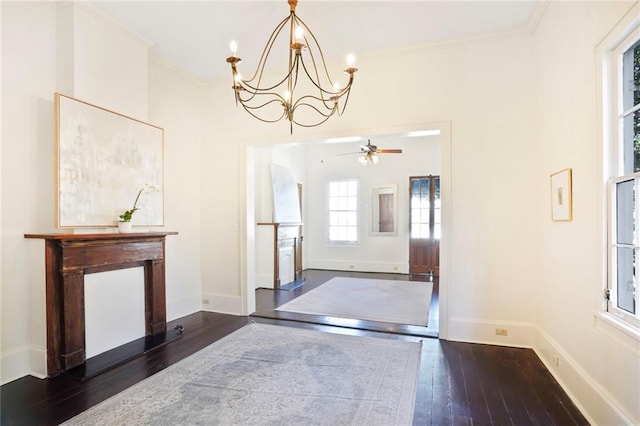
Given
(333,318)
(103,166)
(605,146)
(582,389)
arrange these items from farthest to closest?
(333,318), (103,166), (582,389), (605,146)

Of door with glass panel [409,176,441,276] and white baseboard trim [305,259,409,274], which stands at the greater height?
door with glass panel [409,176,441,276]

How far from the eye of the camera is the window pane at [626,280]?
76.4 inches

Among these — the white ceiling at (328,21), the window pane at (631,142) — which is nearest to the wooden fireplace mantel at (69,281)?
the white ceiling at (328,21)

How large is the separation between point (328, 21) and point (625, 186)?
2.91m

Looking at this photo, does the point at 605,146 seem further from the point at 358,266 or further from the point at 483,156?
the point at 358,266

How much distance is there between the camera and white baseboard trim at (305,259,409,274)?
830cm

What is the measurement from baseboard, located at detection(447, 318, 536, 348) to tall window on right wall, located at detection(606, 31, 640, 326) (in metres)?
1.57

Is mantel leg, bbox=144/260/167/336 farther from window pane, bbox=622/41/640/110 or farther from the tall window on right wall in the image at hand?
window pane, bbox=622/41/640/110

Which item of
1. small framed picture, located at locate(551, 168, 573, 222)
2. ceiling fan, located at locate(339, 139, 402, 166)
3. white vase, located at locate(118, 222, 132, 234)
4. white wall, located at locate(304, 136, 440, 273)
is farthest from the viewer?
white wall, located at locate(304, 136, 440, 273)

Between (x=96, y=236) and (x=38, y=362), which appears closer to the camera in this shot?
(x=38, y=362)

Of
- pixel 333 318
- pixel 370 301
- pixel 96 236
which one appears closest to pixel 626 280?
pixel 333 318

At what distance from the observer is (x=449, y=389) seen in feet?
8.58

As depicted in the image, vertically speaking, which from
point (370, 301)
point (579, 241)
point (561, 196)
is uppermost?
point (561, 196)

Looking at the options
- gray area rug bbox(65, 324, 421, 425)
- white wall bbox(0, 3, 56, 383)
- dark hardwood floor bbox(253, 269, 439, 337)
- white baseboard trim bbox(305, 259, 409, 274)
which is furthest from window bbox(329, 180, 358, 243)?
white wall bbox(0, 3, 56, 383)
